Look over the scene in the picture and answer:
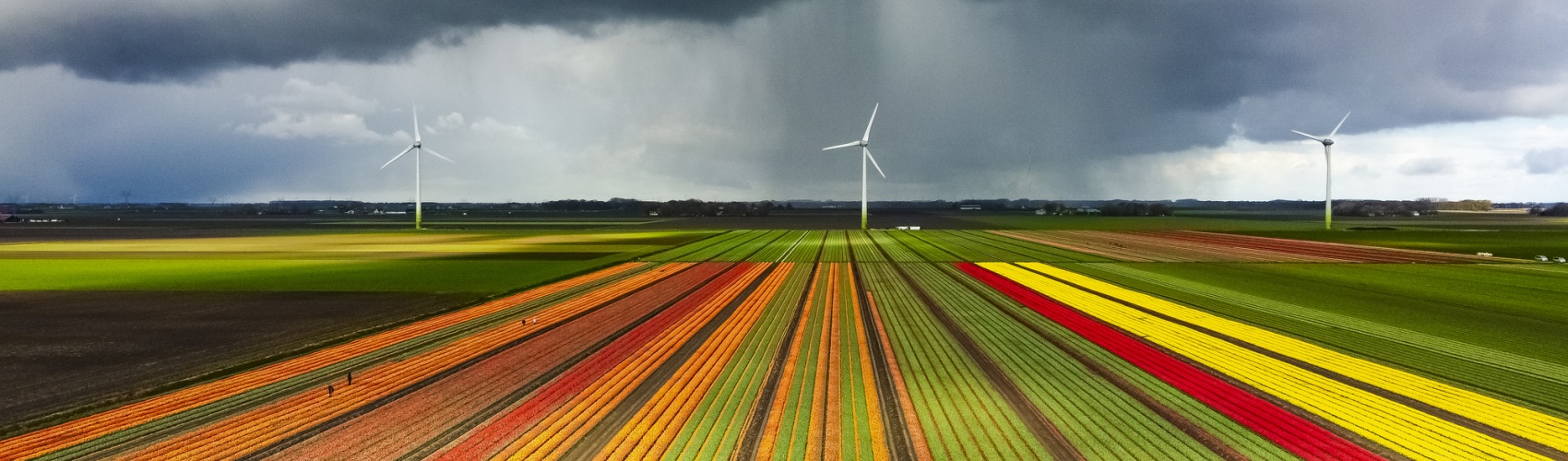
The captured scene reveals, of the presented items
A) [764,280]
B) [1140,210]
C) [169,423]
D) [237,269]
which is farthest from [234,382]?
[1140,210]

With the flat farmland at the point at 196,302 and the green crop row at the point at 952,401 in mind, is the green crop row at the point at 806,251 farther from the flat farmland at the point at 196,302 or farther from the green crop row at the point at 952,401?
the green crop row at the point at 952,401

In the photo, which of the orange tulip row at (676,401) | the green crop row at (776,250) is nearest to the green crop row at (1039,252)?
the green crop row at (776,250)

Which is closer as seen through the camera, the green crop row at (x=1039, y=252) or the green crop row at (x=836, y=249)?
the green crop row at (x=1039, y=252)

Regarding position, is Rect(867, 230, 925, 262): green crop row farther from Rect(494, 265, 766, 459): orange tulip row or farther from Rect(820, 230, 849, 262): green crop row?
Rect(494, 265, 766, 459): orange tulip row

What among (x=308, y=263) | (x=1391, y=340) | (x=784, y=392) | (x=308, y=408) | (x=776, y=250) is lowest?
(x=308, y=408)

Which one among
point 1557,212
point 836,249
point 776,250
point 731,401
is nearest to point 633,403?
point 731,401

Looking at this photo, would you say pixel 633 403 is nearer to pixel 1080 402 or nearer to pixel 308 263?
pixel 1080 402

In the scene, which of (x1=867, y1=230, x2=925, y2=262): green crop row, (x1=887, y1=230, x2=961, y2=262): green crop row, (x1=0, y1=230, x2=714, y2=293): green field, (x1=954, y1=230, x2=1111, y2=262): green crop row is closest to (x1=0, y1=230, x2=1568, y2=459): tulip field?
(x1=0, y1=230, x2=714, y2=293): green field
